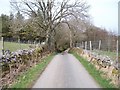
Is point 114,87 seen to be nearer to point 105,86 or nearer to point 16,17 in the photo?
point 105,86

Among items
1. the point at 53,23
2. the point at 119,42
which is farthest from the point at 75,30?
the point at 119,42

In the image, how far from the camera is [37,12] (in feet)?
161

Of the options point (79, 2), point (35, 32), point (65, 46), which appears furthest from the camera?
point (65, 46)

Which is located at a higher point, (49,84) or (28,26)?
(28,26)

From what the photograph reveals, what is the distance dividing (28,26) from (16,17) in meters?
2.88

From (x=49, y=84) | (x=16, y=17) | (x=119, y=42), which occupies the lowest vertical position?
(x=49, y=84)

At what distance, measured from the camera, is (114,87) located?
11719 mm

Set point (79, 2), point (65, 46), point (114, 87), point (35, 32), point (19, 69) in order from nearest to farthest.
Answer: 1. point (114, 87)
2. point (19, 69)
3. point (79, 2)
4. point (35, 32)
5. point (65, 46)

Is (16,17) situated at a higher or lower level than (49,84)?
higher

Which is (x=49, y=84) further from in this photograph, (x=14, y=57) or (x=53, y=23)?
(x=53, y=23)

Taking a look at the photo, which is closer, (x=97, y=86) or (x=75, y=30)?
(x=97, y=86)

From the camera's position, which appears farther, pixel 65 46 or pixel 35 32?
pixel 65 46

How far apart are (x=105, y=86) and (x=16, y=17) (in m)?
39.8

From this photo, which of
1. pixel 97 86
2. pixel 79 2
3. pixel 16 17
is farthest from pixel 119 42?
pixel 16 17
